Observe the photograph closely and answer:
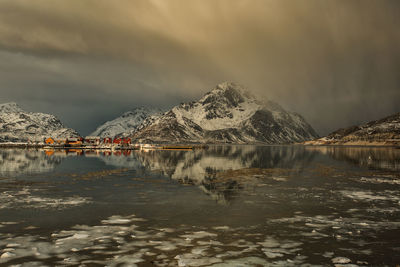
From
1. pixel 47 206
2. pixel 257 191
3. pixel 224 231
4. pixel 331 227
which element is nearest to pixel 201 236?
pixel 224 231

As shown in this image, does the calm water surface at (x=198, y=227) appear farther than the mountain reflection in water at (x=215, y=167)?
No

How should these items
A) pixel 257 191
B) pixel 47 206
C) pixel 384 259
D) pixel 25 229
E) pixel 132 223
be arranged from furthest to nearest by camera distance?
pixel 257 191, pixel 47 206, pixel 132 223, pixel 25 229, pixel 384 259

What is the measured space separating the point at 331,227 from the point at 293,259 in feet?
23.4

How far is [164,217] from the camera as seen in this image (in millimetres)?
23156

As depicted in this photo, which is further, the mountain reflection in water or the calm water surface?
the mountain reflection in water

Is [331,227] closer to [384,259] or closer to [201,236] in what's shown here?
[384,259]

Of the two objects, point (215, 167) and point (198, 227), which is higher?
point (215, 167)

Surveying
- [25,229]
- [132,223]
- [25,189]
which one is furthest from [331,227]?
[25,189]

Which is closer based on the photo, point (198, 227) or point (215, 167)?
point (198, 227)

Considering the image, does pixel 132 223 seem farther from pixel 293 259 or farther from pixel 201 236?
pixel 293 259

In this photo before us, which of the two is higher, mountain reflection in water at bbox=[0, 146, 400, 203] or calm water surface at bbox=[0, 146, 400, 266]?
mountain reflection in water at bbox=[0, 146, 400, 203]

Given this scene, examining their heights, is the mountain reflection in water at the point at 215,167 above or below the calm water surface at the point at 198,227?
above

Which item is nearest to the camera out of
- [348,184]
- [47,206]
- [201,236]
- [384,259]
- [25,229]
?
[384,259]

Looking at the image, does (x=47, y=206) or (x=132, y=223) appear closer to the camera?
(x=132, y=223)
